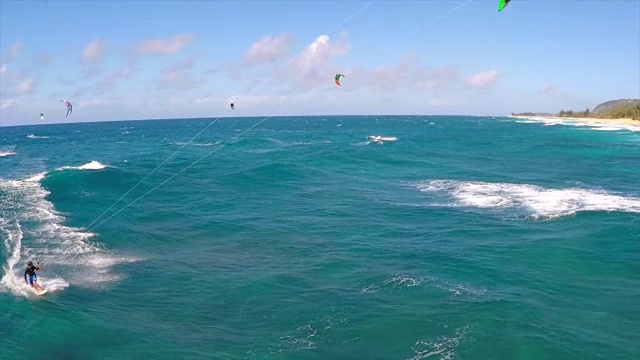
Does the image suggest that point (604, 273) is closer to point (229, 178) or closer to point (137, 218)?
point (137, 218)

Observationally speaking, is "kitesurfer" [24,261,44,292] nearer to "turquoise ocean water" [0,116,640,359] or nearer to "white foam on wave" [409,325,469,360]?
"turquoise ocean water" [0,116,640,359]

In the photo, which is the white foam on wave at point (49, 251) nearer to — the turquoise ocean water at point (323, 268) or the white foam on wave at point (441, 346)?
the turquoise ocean water at point (323, 268)

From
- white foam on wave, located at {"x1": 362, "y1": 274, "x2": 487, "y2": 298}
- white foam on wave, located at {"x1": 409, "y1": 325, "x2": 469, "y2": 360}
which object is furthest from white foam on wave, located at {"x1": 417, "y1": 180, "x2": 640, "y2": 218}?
white foam on wave, located at {"x1": 409, "y1": 325, "x2": 469, "y2": 360}

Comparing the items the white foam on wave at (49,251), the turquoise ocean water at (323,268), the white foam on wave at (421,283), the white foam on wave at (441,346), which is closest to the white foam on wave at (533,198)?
the turquoise ocean water at (323,268)

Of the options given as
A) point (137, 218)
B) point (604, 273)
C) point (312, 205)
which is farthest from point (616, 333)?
point (137, 218)

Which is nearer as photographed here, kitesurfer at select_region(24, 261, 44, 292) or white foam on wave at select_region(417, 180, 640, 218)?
kitesurfer at select_region(24, 261, 44, 292)

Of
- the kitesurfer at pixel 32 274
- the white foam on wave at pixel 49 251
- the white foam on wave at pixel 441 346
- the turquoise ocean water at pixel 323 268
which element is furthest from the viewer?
the white foam on wave at pixel 49 251
